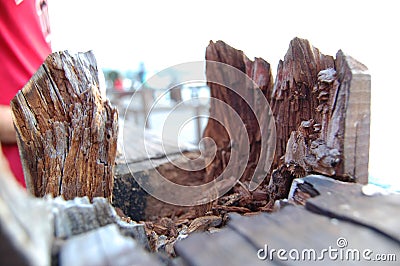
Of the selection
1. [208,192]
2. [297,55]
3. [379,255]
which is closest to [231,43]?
[297,55]

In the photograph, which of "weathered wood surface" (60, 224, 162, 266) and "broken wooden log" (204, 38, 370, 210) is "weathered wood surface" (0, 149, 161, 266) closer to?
"weathered wood surface" (60, 224, 162, 266)

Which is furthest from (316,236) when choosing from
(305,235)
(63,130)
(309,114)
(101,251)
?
(63,130)

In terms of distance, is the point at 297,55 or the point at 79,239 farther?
the point at 297,55

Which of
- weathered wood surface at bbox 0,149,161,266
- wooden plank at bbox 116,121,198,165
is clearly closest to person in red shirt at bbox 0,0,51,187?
wooden plank at bbox 116,121,198,165

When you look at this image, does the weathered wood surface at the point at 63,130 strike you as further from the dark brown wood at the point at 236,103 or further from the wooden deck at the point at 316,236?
the dark brown wood at the point at 236,103

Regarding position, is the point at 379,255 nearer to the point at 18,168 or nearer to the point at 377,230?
the point at 377,230

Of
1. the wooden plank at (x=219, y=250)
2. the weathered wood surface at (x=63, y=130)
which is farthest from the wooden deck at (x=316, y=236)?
the weathered wood surface at (x=63, y=130)
